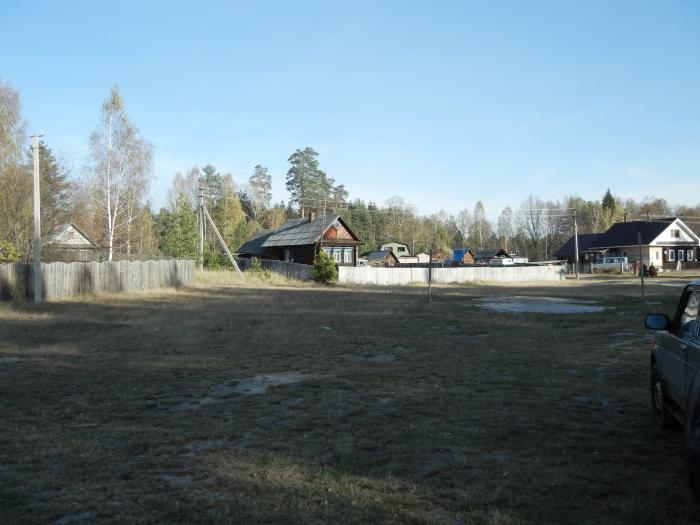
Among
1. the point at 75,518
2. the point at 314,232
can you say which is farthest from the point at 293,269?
the point at 75,518

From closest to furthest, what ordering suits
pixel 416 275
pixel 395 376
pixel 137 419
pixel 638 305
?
pixel 137 419 < pixel 395 376 < pixel 638 305 < pixel 416 275

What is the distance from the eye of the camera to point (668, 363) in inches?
236

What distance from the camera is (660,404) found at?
649cm

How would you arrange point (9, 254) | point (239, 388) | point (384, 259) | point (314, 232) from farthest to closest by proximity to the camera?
point (384, 259) < point (314, 232) < point (9, 254) < point (239, 388)

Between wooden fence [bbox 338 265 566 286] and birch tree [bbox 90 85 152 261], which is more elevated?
birch tree [bbox 90 85 152 261]

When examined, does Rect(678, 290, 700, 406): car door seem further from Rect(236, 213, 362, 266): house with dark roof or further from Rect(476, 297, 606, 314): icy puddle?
Rect(236, 213, 362, 266): house with dark roof

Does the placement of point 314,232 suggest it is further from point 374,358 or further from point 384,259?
point 374,358

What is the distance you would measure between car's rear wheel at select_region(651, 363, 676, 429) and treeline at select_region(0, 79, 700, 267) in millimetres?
20514

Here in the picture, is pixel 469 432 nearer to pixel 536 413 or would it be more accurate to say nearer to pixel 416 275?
pixel 536 413

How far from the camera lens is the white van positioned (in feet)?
210

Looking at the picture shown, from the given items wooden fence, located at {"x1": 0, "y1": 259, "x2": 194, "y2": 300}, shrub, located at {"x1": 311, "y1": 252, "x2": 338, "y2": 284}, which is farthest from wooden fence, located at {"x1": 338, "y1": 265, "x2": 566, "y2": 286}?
wooden fence, located at {"x1": 0, "y1": 259, "x2": 194, "y2": 300}

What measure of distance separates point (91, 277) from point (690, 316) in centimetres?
2701

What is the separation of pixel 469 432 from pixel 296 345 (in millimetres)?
7724

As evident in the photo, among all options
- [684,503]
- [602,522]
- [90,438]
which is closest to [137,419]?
[90,438]
